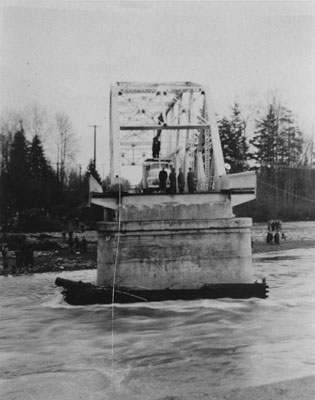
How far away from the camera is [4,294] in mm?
19938

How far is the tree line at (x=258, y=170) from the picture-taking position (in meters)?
44.5

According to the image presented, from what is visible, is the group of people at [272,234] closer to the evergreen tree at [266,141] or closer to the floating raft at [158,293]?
the evergreen tree at [266,141]

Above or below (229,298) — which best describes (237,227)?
above

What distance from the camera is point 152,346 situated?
12.1 m

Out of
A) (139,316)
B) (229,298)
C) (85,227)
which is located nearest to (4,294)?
(139,316)

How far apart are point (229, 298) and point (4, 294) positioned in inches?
368

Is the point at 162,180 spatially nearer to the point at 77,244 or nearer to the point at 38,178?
the point at 77,244

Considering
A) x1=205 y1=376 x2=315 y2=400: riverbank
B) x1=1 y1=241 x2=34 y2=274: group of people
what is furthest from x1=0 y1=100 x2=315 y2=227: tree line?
x1=205 y1=376 x2=315 y2=400: riverbank

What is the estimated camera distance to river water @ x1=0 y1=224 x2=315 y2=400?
9.41 m

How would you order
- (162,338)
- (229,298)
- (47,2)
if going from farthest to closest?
(229,298) → (162,338) → (47,2)

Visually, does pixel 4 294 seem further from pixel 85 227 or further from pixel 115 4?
pixel 85 227

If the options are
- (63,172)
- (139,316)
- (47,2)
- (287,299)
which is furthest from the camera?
(63,172)

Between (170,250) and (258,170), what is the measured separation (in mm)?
41271

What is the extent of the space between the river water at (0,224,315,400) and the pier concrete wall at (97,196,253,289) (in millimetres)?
814
